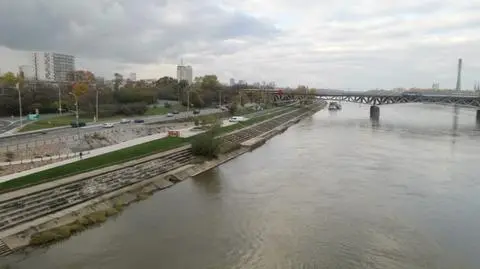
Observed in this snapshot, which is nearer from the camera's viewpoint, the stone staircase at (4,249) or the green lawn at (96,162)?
the stone staircase at (4,249)

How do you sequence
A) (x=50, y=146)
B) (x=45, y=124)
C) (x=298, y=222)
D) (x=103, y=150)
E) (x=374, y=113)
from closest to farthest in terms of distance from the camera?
(x=298, y=222), (x=50, y=146), (x=103, y=150), (x=45, y=124), (x=374, y=113)

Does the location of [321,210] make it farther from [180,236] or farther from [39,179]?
[39,179]

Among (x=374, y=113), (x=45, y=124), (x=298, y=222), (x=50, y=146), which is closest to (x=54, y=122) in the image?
(x=45, y=124)

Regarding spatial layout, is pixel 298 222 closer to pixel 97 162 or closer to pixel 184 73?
pixel 97 162

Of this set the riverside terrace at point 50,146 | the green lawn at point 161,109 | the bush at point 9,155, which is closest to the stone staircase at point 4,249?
the riverside terrace at point 50,146

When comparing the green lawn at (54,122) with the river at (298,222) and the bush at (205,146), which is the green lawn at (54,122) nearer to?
the bush at (205,146)

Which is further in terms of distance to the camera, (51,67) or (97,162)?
(51,67)
